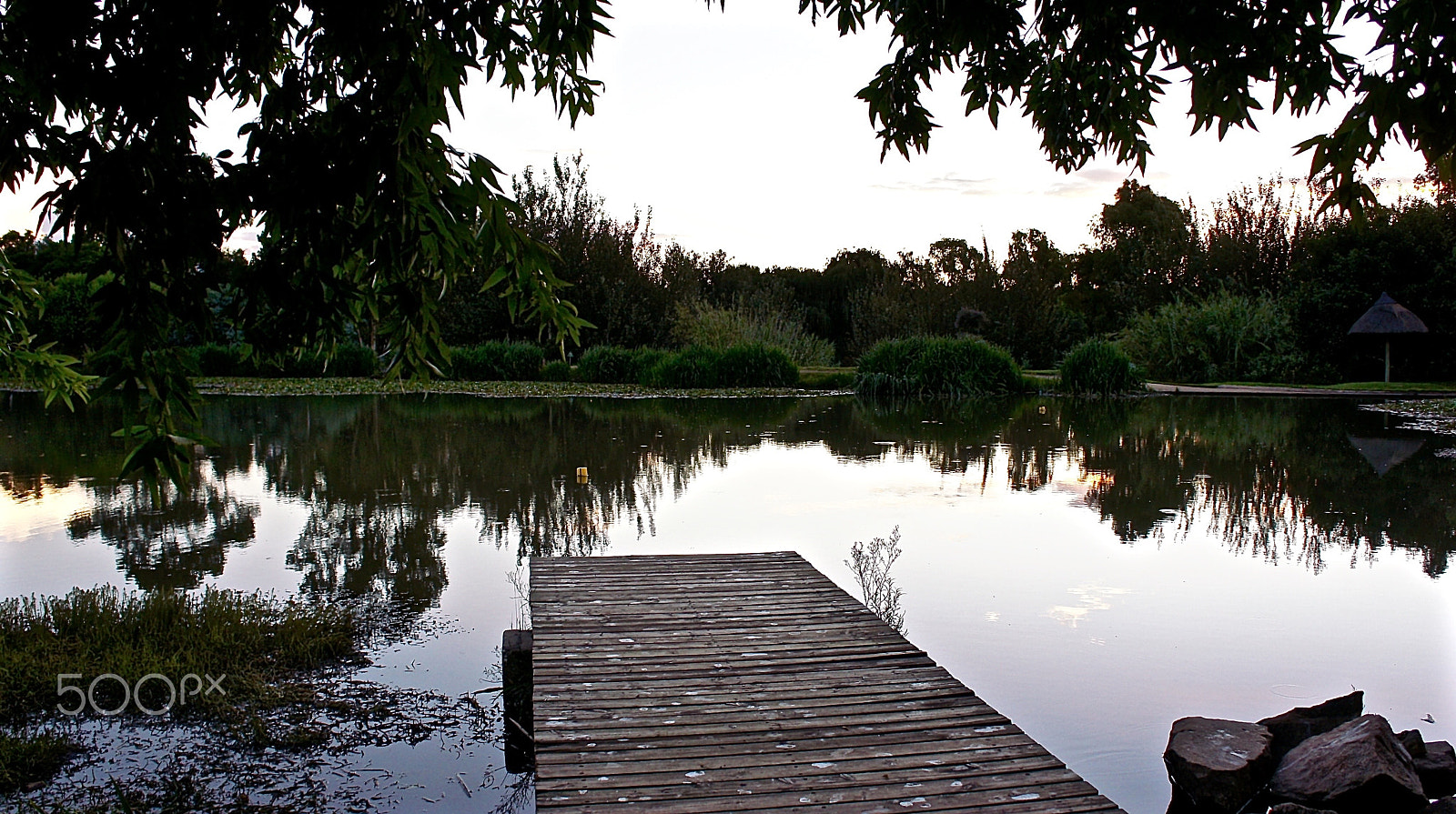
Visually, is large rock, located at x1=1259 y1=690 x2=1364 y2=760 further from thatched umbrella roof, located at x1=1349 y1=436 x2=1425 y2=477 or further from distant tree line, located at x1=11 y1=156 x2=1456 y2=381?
distant tree line, located at x1=11 y1=156 x2=1456 y2=381

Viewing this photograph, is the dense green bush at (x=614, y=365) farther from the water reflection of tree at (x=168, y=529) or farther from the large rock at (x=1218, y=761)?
the large rock at (x=1218, y=761)

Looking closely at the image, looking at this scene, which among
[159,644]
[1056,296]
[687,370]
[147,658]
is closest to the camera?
[147,658]

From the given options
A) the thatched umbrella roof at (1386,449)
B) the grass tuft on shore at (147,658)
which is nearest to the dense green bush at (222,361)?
the grass tuft on shore at (147,658)

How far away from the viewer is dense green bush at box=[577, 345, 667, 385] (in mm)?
23359

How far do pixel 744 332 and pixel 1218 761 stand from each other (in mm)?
21704

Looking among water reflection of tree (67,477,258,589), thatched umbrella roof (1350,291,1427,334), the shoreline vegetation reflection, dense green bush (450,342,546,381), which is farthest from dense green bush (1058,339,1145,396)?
water reflection of tree (67,477,258,589)

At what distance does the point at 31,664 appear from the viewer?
12.7 feet

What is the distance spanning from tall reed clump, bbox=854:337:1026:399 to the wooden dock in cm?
1634

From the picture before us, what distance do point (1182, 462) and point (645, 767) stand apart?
9.14 m

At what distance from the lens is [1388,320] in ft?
69.9

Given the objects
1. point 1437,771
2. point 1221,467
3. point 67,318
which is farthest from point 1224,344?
point 67,318

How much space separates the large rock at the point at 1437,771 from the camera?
123 inches

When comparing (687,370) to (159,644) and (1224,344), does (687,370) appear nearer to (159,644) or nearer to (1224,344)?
(1224,344)

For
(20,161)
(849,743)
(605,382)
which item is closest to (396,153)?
(20,161)
